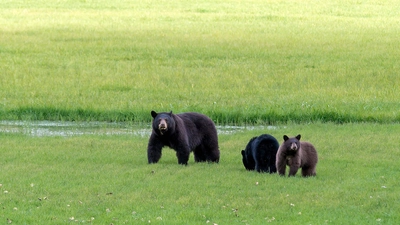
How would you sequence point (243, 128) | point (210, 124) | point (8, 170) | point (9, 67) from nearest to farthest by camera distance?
point (8, 170), point (210, 124), point (243, 128), point (9, 67)

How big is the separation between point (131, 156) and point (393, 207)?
5.22 meters

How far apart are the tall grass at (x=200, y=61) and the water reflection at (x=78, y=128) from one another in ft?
1.68

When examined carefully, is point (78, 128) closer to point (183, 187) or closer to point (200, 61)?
point (183, 187)

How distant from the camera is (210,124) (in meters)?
13.5

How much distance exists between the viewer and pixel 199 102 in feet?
65.0

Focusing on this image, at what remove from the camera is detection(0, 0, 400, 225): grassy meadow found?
958cm

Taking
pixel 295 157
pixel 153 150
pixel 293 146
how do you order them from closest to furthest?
pixel 293 146 < pixel 295 157 < pixel 153 150

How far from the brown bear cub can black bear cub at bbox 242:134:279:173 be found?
39cm

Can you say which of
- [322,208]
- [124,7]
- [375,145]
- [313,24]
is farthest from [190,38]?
[322,208]

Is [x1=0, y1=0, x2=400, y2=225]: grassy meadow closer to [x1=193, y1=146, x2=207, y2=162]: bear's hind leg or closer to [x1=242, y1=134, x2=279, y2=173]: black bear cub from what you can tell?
[x1=242, y1=134, x2=279, y2=173]: black bear cub

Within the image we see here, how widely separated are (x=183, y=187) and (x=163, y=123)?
69.0 inches

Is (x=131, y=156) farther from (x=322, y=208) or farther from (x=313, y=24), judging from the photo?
(x=313, y=24)

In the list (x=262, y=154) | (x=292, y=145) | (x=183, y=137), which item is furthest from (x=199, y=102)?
(x=292, y=145)

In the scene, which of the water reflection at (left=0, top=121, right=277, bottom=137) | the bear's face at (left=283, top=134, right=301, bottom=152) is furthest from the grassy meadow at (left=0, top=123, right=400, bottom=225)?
the water reflection at (left=0, top=121, right=277, bottom=137)
